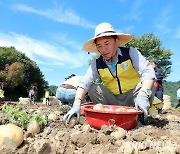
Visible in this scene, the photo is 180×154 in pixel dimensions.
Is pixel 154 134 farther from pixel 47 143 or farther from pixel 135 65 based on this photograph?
pixel 47 143

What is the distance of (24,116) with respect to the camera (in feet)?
10.3

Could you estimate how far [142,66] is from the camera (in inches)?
128

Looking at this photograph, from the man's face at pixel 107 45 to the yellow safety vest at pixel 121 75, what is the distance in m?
0.15

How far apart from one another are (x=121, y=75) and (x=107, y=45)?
42 cm

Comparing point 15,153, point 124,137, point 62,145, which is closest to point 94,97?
point 124,137

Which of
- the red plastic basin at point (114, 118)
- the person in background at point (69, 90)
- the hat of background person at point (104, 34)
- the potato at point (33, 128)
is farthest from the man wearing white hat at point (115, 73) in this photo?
the person in background at point (69, 90)

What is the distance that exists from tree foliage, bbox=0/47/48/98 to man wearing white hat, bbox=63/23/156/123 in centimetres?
2539

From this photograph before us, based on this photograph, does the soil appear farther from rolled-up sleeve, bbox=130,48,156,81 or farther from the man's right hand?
rolled-up sleeve, bbox=130,48,156,81

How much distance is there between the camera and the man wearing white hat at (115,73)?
322 cm

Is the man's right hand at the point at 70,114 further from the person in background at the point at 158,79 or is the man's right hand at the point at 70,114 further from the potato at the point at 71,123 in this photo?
the person in background at the point at 158,79

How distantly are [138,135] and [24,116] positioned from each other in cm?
Result: 121

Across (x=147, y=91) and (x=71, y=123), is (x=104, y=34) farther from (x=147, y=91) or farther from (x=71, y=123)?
(x=71, y=123)

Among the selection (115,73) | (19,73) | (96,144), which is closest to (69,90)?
→ (115,73)

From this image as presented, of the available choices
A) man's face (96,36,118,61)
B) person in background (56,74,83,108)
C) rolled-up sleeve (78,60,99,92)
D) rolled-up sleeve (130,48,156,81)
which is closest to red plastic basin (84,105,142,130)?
rolled-up sleeve (130,48,156,81)
